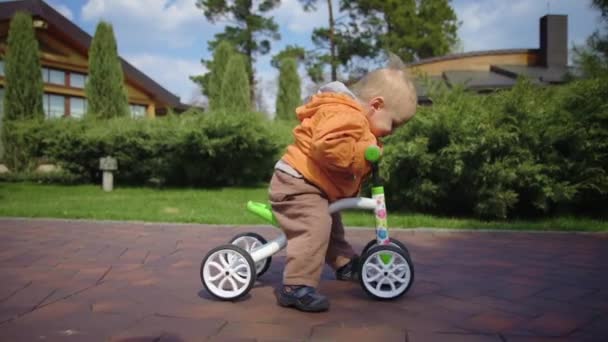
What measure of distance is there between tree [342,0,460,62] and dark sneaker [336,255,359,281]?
2398cm

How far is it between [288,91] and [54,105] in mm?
9729

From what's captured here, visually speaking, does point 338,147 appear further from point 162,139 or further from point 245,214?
point 162,139

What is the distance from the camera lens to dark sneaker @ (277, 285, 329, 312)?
2.35 m

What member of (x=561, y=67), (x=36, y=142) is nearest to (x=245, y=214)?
(x=36, y=142)

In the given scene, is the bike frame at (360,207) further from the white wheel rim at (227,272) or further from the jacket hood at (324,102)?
the jacket hood at (324,102)

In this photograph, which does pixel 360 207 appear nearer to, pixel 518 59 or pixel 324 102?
pixel 324 102

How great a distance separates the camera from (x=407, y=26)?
30.1 m

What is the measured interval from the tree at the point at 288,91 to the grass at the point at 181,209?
912 centimetres

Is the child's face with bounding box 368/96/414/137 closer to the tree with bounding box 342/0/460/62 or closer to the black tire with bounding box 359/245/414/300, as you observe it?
the black tire with bounding box 359/245/414/300

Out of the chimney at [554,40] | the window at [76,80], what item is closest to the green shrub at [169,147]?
the window at [76,80]

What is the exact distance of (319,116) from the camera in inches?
92.8

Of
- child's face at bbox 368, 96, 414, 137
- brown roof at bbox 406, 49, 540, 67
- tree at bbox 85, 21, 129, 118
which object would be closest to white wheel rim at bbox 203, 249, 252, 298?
child's face at bbox 368, 96, 414, 137

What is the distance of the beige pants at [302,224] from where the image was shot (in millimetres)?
2373

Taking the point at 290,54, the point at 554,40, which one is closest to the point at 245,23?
the point at 290,54
